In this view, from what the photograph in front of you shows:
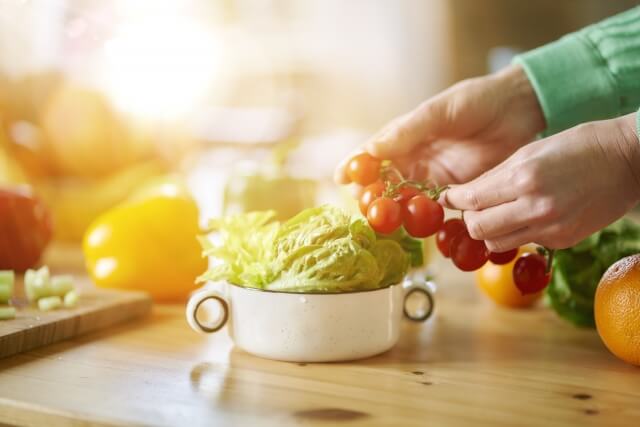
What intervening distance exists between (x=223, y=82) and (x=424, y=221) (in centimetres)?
384

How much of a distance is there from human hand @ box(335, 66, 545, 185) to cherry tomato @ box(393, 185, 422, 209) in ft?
0.52

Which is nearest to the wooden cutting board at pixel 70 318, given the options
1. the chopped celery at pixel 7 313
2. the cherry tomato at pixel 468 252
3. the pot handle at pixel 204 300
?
the chopped celery at pixel 7 313

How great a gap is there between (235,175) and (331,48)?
3230 millimetres

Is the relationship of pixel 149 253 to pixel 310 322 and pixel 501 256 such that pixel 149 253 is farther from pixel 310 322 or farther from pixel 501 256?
pixel 501 256

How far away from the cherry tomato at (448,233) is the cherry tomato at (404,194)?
6 centimetres

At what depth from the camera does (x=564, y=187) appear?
0.76 metres

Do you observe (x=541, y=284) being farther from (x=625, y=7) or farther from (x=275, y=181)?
(x=625, y=7)

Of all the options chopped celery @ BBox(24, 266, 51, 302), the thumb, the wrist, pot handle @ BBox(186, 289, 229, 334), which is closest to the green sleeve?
the wrist

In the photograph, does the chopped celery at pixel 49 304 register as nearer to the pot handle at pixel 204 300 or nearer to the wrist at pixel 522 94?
the pot handle at pixel 204 300

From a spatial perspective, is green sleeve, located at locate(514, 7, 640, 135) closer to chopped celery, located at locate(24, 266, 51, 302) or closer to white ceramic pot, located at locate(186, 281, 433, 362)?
white ceramic pot, located at locate(186, 281, 433, 362)

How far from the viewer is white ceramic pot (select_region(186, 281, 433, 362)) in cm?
84

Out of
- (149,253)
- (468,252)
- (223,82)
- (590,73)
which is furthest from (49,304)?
(223,82)

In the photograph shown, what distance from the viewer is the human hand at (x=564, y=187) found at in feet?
2.51

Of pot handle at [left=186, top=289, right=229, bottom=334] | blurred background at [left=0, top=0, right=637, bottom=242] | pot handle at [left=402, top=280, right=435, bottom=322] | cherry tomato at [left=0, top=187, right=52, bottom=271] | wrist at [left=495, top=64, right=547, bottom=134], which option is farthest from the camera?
blurred background at [left=0, top=0, right=637, bottom=242]
